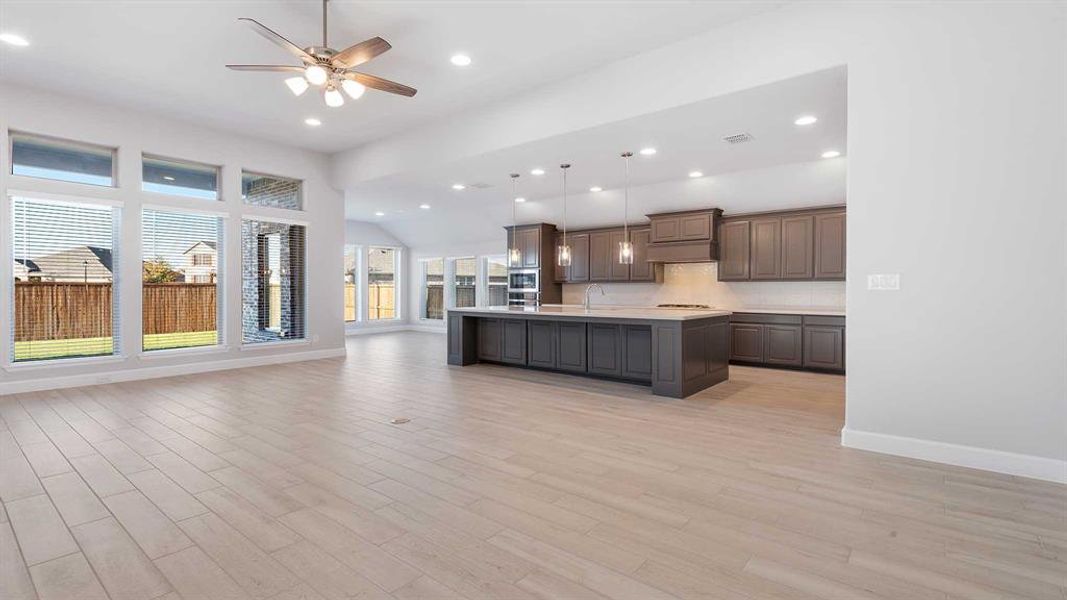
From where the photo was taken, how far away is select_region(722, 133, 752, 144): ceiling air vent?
17.2ft

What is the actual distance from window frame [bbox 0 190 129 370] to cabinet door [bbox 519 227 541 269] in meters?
6.27

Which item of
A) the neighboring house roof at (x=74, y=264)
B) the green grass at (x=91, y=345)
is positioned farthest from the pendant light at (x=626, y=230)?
the neighboring house roof at (x=74, y=264)

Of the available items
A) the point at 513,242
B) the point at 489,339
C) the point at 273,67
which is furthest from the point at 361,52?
the point at 513,242

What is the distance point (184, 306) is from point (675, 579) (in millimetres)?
7056

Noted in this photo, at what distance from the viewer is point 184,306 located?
6621 mm

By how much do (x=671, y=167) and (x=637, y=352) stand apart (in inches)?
106

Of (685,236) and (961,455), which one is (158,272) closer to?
(685,236)

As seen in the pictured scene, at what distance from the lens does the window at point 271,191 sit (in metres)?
7.23

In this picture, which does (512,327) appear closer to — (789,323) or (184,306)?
(789,323)

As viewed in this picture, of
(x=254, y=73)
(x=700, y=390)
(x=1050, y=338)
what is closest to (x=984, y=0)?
(x=1050, y=338)

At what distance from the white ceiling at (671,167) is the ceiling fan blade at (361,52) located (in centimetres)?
211

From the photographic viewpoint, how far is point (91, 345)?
591 centimetres

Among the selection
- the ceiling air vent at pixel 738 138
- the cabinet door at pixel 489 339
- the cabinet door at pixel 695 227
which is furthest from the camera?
the cabinet door at pixel 695 227

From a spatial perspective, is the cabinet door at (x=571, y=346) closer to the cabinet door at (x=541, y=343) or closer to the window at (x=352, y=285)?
the cabinet door at (x=541, y=343)
